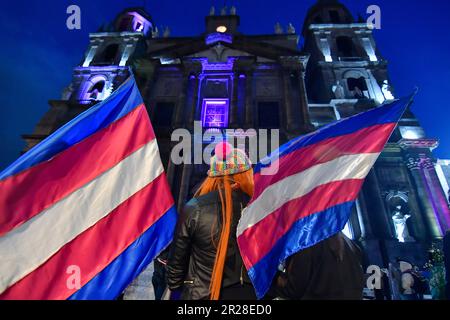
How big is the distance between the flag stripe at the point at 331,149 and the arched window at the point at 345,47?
79.0 ft

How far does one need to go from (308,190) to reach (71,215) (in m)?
2.56

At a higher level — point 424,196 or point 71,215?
point 424,196

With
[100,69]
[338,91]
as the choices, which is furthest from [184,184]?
[100,69]

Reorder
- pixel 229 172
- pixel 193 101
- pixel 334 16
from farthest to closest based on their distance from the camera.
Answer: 1. pixel 334 16
2. pixel 193 101
3. pixel 229 172

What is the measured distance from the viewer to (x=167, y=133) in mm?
17250

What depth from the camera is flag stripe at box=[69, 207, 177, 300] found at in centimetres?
220

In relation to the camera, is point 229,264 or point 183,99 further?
point 183,99

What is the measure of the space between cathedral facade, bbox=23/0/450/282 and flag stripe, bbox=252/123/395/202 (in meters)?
11.5

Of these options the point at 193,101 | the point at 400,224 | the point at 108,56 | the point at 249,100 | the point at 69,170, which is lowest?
the point at 69,170

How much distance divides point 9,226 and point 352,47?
93.8ft

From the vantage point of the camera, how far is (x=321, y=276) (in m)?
2.67

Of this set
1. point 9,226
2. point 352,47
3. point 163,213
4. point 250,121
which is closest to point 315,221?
point 163,213

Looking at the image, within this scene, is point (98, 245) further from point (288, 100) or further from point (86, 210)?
point (288, 100)
